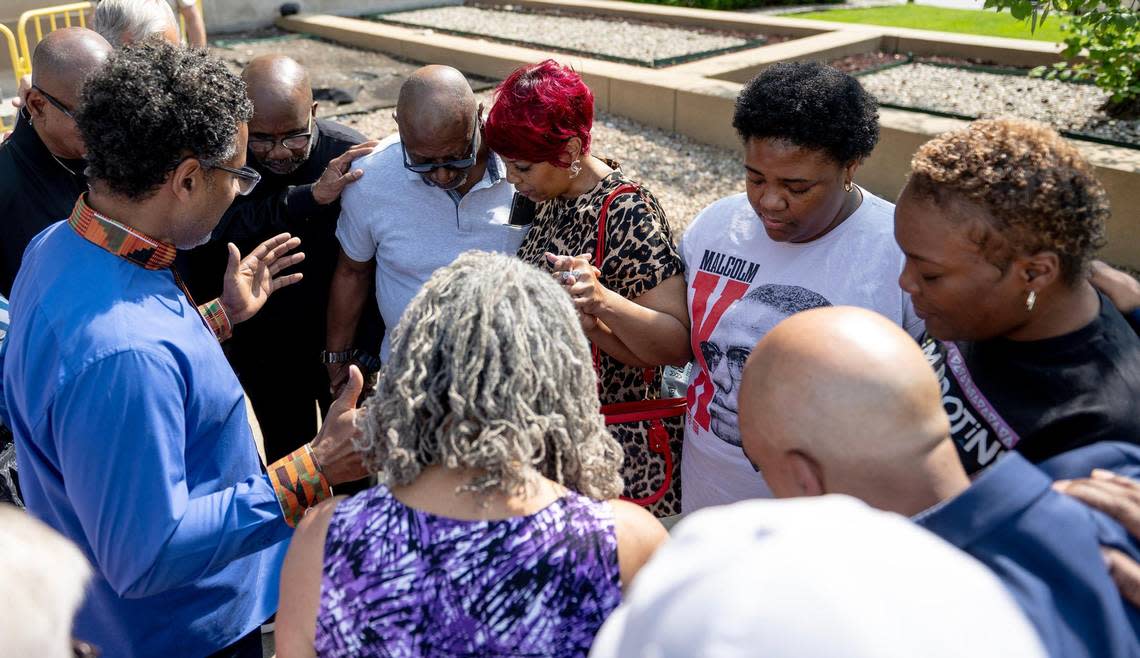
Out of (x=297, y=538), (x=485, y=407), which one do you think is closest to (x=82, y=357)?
(x=297, y=538)

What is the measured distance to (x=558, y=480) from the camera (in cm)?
162

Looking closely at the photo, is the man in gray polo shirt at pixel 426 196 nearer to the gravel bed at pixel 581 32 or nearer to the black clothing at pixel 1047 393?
the black clothing at pixel 1047 393

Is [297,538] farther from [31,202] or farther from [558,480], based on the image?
[31,202]

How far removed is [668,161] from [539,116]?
5.13m

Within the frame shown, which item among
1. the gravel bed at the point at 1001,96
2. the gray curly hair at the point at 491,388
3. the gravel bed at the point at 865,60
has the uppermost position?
the gray curly hair at the point at 491,388

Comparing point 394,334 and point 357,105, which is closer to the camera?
point 394,334

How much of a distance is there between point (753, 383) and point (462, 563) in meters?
0.56

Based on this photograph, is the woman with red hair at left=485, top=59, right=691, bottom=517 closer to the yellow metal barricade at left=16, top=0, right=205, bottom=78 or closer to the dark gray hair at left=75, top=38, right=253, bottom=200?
the dark gray hair at left=75, top=38, right=253, bottom=200

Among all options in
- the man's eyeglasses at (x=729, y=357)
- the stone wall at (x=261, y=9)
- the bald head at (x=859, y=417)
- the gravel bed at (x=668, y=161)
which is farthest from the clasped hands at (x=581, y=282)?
the stone wall at (x=261, y=9)

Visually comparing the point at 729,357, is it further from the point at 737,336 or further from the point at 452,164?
the point at 452,164

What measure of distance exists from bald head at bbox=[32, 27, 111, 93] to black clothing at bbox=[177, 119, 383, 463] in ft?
2.22

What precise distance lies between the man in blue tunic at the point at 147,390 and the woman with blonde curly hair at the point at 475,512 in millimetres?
496

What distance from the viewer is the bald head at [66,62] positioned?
3393 mm

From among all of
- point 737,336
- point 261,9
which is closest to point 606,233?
point 737,336
